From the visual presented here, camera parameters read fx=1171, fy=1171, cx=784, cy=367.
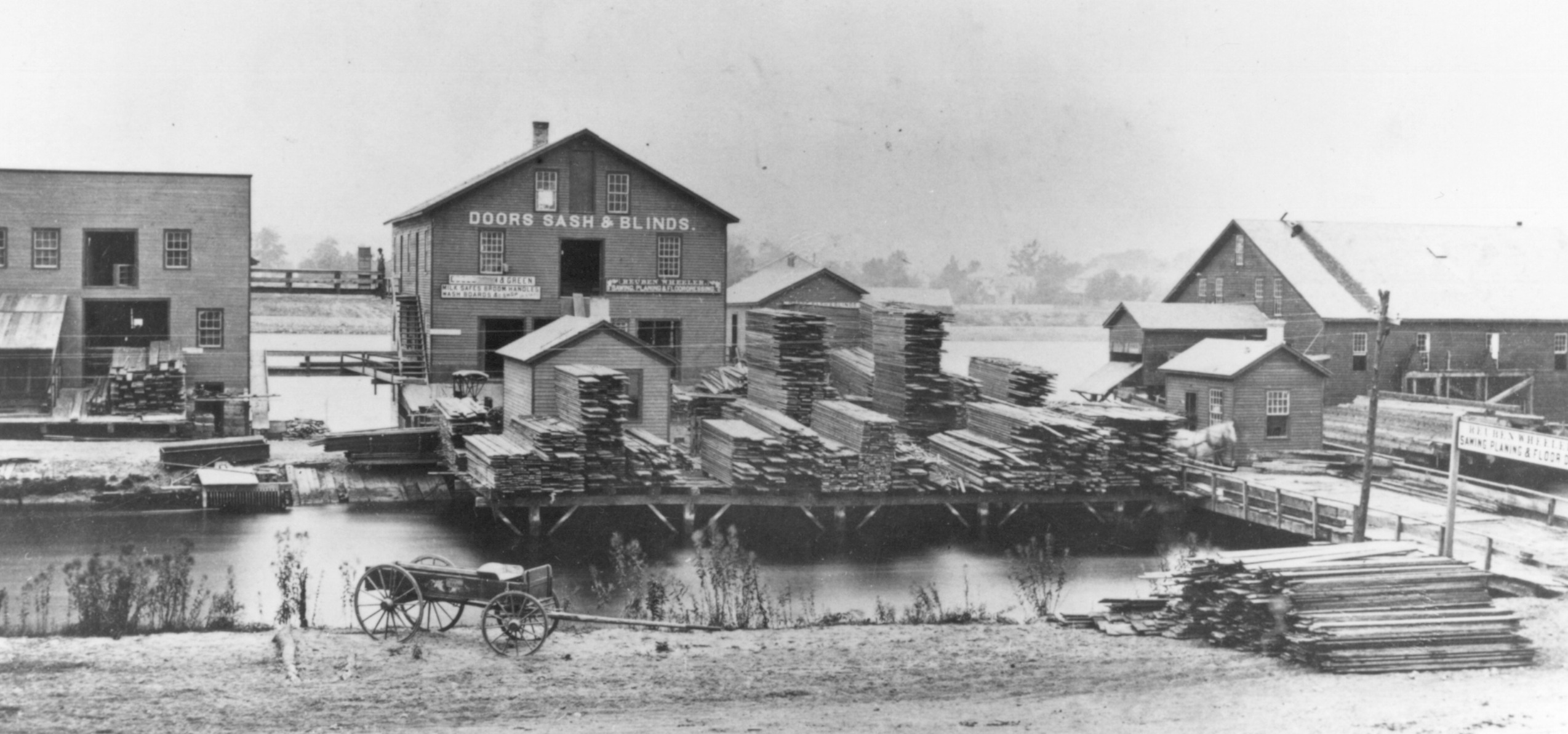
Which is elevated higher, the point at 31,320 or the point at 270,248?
the point at 270,248

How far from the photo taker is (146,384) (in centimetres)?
3291

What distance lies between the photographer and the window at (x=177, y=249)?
3456cm

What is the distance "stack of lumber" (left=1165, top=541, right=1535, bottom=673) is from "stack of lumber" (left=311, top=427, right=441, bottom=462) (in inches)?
857

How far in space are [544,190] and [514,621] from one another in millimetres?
22726

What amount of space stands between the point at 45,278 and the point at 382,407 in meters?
18.3

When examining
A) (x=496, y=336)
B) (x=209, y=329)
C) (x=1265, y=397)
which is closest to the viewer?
(x=1265, y=397)

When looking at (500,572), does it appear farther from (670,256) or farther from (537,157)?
(670,256)

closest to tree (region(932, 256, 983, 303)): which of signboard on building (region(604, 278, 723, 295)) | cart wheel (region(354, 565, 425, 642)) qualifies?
signboard on building (region(604, 278, 723, 295))

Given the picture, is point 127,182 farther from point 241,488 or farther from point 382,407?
point 382,407

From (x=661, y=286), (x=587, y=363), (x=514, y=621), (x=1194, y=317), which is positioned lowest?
(x=514, y=621)

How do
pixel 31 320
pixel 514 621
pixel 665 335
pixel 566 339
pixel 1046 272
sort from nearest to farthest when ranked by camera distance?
1. pixel 514 621
2. pixel 566 339
3. pixel 31 320
4. pixel 665 335
5. pixel 1046 272

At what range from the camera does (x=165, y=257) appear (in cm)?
3456

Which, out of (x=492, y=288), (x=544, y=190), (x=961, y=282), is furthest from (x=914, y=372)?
(x=961, y=282)

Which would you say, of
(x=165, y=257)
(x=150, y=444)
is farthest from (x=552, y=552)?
(x=165, y=257)
